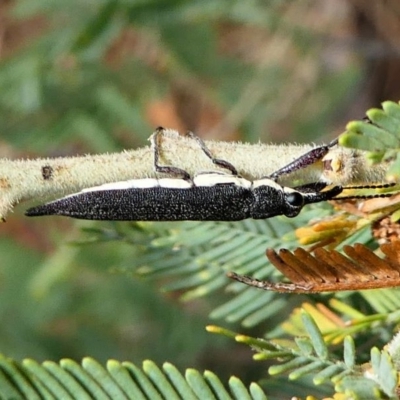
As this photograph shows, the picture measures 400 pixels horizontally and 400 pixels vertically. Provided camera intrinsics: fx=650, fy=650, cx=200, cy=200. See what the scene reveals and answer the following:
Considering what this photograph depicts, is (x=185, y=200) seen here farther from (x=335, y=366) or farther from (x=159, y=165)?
(x=335, y=366)

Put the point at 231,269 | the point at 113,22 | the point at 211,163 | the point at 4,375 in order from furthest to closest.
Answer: the point at 113,22, the point at 231,269, the point at 211,163, the point at 4,375

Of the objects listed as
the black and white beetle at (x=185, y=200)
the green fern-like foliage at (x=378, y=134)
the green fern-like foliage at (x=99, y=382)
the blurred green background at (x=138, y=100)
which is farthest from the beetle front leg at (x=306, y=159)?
the blurred green background at (x=138, y=100)

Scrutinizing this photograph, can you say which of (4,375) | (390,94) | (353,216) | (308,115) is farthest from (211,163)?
(390,94)

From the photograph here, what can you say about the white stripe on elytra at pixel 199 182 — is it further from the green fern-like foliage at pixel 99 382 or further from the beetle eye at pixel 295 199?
the green fern-like foliage at pixel 99 382

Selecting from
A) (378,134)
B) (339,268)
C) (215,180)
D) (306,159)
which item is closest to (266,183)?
(215,180)

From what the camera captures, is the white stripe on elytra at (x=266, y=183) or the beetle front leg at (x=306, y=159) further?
the white stripe on elytra at (x=266, y=183)

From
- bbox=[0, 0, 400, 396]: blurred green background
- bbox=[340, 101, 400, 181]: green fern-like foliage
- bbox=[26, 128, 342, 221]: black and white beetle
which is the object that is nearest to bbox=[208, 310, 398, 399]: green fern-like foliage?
bbox=[340, 101, 400, 181]: green fern-like foliage

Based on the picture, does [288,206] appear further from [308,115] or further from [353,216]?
[308,115]
